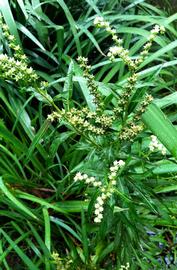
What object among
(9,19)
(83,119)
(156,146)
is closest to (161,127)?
(156,146)

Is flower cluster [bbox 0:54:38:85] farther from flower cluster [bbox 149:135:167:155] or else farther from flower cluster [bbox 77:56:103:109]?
flower cluster [bbox 149:135:167:155]

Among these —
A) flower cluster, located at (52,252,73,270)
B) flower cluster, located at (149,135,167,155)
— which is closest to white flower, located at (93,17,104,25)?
flower cluster, located at (149,135,167,155)

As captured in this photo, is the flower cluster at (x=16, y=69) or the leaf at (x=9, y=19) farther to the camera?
the leaf at (x=9, y=19)

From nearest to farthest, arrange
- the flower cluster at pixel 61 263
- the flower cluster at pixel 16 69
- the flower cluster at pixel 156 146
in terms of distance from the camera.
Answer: the flower cluster at pixel 16 69
the flower cluster at pixel 156 146
the flower cluster at pixel 61 263

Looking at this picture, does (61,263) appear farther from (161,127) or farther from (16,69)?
(16,69)

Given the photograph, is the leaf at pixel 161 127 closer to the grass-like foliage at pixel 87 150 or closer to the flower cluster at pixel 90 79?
the grass-like foliage at pixel 87 150

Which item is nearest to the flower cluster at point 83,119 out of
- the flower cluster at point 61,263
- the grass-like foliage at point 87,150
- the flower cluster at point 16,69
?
the grass-like foliage at point 87,150

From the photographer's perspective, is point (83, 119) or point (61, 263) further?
point (61, 263)

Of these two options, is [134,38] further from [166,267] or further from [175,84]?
[166,267]

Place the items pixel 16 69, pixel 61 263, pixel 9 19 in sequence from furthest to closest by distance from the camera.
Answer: pixel 9 19 < pixel 61 263 < pixel 16 69
